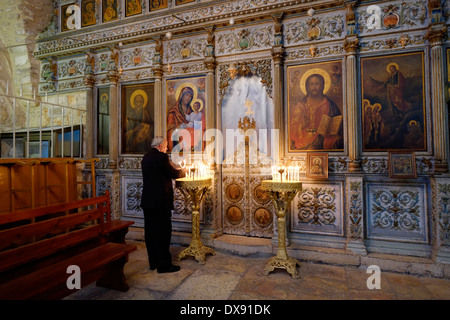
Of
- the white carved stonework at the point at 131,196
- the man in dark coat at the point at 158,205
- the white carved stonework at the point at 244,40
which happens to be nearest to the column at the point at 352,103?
the white carved stonework at the point at 244,40

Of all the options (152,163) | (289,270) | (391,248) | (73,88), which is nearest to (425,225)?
(391,248)

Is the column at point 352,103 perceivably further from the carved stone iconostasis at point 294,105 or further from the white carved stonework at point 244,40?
the white carved stonework at point 244,40

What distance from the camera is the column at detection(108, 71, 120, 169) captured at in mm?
6203

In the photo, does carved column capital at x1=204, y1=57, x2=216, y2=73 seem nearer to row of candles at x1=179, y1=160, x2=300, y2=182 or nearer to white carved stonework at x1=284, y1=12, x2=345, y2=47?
white carved stonework at x1=284, y1=12, x2=345, y2=47

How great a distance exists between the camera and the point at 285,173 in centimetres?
425

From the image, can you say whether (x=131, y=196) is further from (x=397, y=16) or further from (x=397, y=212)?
(x=397, y=16)

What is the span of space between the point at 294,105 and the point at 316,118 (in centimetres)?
45

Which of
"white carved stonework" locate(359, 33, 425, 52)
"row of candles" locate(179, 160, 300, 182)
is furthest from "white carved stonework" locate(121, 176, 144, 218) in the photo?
"white carved stonework" locate(359, 33, 425, 52)

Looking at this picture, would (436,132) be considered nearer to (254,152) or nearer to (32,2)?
(254,152)

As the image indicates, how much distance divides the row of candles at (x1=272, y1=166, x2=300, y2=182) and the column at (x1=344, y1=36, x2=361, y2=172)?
0.97m

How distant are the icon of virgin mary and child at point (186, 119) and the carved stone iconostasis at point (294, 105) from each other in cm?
3

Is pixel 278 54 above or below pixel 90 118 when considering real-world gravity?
above

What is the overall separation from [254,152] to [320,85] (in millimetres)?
1670

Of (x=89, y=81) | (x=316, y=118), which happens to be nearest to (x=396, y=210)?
(x=316, y=118)
